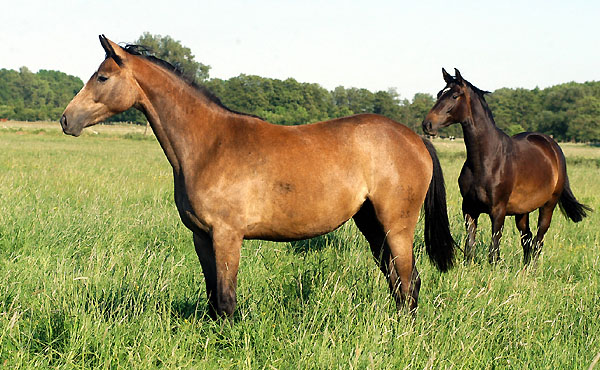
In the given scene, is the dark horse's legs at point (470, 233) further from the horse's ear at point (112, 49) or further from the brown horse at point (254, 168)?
the horse's ear at point (112, 49)

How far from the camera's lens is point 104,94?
326 centimetres

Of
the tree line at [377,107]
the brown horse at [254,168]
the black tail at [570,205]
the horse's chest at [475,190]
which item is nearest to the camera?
the brown horse at [254,168]

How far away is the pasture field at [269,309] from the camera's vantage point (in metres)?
2.81

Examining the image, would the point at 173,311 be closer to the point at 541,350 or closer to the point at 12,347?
the point at 12,347

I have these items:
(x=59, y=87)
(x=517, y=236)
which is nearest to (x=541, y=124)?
(x=517, y=236)

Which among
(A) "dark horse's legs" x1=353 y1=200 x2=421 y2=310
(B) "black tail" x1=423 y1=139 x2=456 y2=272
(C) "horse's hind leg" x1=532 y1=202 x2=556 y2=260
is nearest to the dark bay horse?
(C) "horse's hind leg" x1=532 y1=202 x2=556 y2=260

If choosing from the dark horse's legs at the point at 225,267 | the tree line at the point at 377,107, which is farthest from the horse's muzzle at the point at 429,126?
the tree line at the point at 377,107

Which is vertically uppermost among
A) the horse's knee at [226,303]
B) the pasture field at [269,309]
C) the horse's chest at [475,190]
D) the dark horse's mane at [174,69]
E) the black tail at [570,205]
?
the dark horse's mane at [174,69]

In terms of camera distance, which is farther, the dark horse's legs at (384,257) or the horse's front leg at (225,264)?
the dark horse's legs at (384,257)

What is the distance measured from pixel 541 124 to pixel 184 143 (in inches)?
3246

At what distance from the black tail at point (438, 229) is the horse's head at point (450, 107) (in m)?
1.70

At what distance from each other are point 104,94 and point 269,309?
6.37 feet

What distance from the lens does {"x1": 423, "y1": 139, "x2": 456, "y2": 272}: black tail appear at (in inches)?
170

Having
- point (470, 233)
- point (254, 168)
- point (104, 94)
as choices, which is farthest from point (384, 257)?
point (104, 94)
